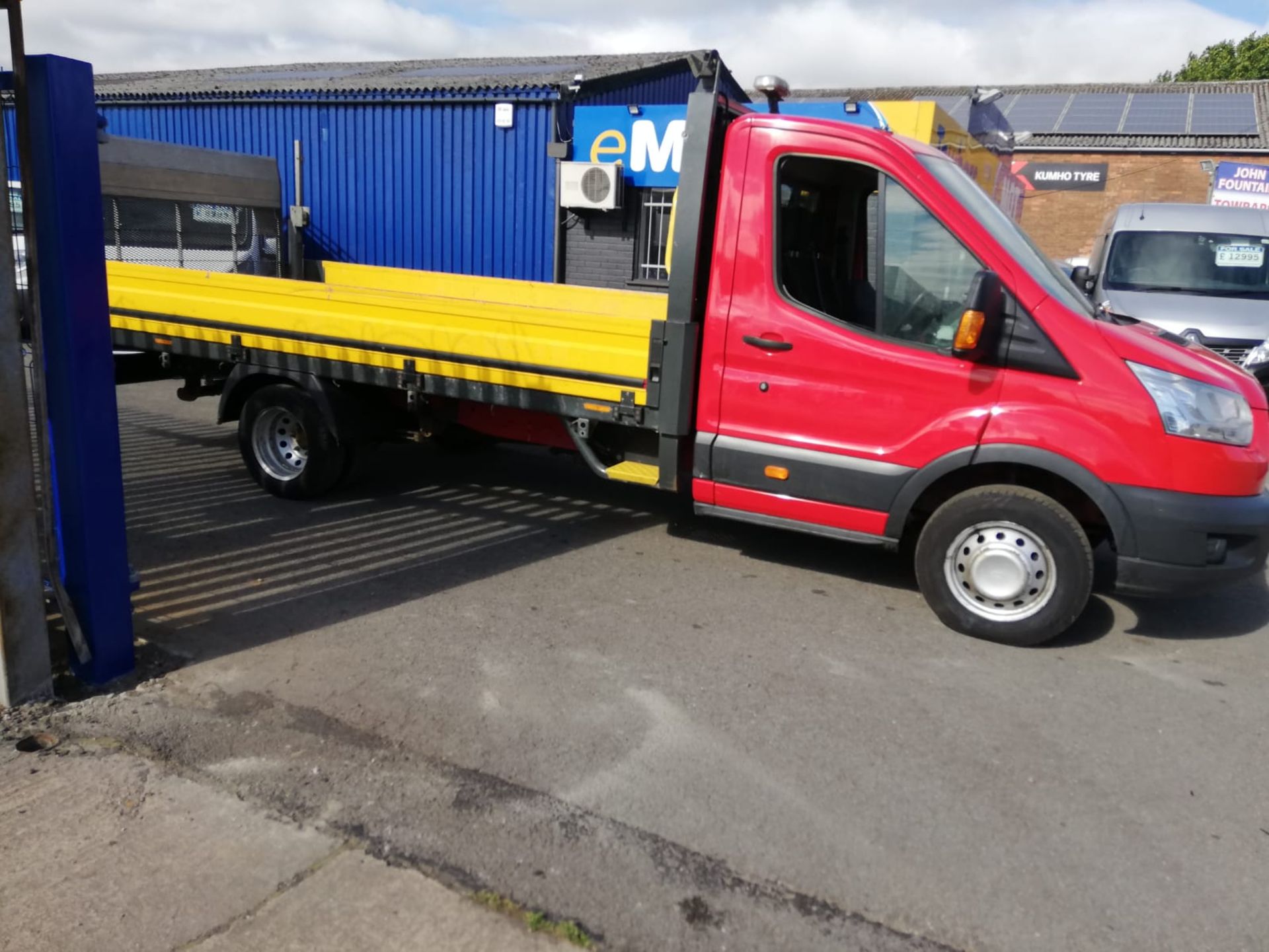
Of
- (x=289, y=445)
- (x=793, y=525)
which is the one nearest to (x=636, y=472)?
(x=793, y=525)

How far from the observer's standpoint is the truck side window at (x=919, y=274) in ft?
16.0

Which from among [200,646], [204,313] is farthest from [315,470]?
[200,646]

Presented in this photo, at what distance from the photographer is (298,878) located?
9.79 feet

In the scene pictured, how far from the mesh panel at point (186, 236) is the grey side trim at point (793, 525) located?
294 inches

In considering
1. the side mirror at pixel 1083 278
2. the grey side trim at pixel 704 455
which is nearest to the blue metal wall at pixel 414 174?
the side mirror at pixel 1083 278

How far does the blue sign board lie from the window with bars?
0.58ft

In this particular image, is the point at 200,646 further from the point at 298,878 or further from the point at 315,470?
the point at 315,470

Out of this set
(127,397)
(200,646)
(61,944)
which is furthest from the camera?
(127,397)

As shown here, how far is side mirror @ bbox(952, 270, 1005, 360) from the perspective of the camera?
15.1 ft

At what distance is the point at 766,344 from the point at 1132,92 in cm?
3742

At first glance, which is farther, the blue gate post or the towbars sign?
the towbars sign

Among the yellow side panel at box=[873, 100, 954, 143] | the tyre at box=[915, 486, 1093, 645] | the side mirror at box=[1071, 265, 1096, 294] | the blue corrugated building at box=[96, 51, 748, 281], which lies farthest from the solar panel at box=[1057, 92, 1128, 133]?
the tyre at box=[915, 486, 1093, 645]

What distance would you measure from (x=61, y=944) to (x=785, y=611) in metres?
3.55

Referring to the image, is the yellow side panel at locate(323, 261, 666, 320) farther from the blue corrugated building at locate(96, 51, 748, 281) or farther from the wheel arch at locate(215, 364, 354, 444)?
the blue corrugated building at locate(96, 51, 748, 281)
